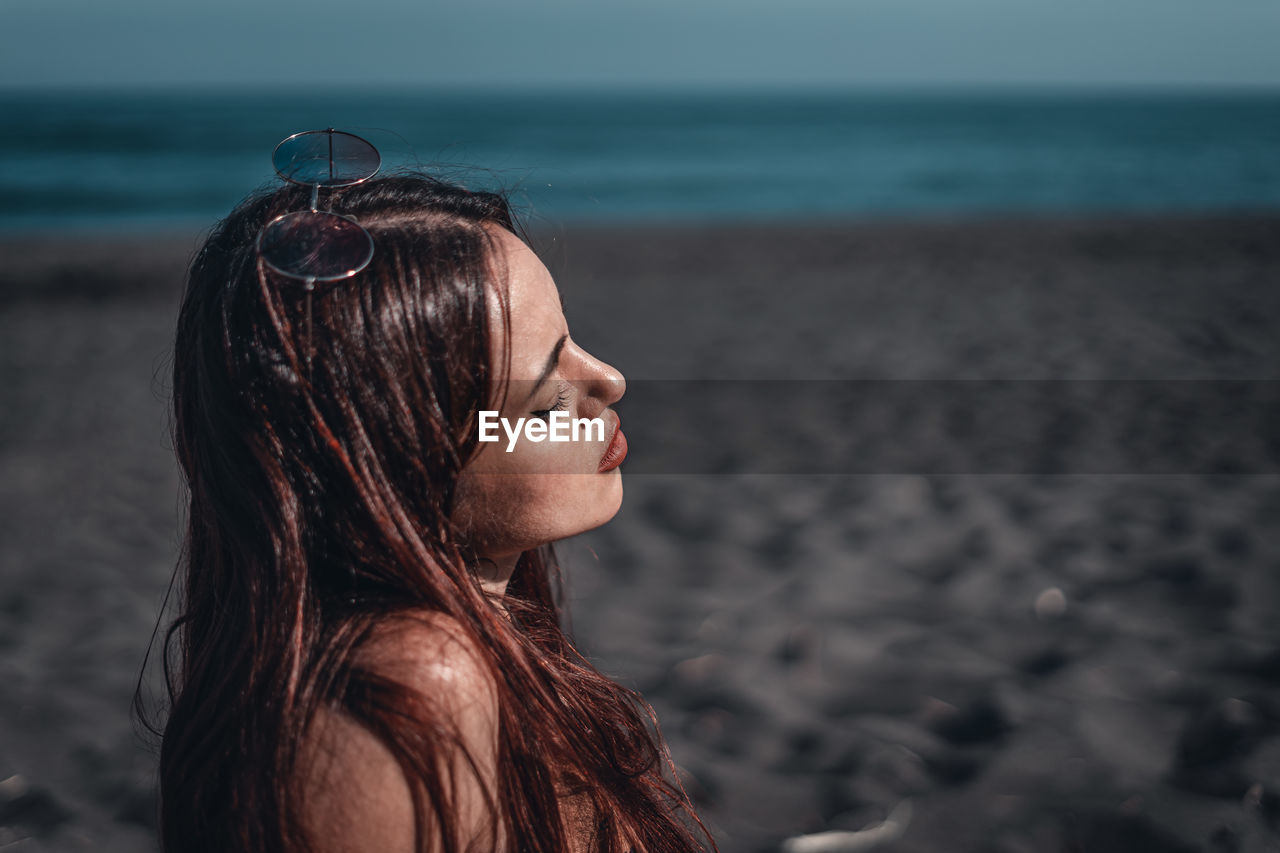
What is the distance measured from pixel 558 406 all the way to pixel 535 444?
0.22ft

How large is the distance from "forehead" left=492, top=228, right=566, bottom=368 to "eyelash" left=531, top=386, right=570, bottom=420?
0.20 ft

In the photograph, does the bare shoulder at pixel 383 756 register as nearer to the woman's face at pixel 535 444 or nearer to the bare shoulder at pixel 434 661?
the bare shoulder at pixel 434 661

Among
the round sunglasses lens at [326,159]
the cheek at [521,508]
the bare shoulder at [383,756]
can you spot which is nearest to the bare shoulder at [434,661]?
the bare shoulder at [383,756]

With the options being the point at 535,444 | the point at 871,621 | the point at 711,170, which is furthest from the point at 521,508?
the point at 711,170

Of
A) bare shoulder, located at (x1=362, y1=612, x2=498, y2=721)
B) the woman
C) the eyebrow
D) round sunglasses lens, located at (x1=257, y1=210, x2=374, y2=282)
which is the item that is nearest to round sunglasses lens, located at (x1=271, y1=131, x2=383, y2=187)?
the woman

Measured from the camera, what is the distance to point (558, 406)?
1.31m

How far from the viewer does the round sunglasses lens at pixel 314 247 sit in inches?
43.4

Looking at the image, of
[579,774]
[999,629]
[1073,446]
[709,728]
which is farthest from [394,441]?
[1073,446]

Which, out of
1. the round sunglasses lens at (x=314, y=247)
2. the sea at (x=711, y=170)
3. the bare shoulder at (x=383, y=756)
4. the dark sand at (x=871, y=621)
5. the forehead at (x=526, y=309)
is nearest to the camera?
the bare shoulder at (x=383, y=756)

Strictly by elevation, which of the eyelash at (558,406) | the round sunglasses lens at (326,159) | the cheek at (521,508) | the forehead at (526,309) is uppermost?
the round sunglasses lens at (326,159)

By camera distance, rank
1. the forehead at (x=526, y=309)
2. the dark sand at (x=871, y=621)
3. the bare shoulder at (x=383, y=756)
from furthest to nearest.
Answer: the dark sand at (x=871, y=621) → the forehead at (x=526, y=309) → the bare shoulder at (x=383, y=756)

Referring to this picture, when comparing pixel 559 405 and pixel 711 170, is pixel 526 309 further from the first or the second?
pixel 711 170

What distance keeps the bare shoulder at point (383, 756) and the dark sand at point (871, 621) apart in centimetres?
66

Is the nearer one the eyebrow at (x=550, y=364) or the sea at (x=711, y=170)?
the eyebrow at (x=550, y=364)
